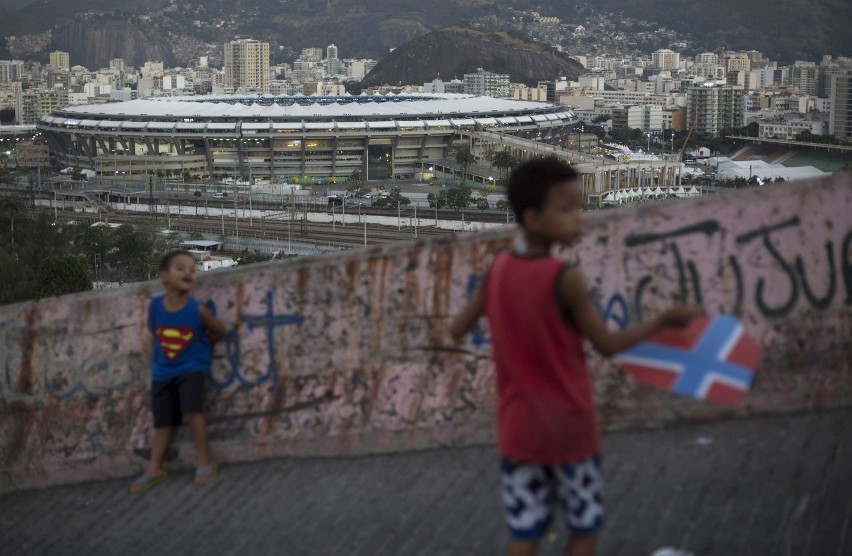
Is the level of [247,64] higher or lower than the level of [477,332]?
higher

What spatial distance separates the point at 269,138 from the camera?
40.6 m

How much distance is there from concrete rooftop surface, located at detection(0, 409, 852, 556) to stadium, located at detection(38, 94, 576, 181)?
3722cm

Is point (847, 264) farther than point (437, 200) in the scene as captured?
No

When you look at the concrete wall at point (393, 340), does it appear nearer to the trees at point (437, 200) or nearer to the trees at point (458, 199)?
the trees at point (437, 200)

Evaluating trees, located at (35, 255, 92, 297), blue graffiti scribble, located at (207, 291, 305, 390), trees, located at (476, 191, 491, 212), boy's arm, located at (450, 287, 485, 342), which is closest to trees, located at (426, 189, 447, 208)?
trees, located at (476, 191, 491, 212)

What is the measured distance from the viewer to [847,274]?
10.6 ft

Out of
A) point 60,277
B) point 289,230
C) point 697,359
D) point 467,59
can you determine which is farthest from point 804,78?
point 697,359

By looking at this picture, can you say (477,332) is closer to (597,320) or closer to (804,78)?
(597,320)

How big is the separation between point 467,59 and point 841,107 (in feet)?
160

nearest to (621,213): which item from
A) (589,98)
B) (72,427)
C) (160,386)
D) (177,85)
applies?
(160,386)

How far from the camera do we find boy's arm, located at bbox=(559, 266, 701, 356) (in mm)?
2258

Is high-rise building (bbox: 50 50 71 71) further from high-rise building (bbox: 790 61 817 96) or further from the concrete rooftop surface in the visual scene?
the concrete rooftop surface

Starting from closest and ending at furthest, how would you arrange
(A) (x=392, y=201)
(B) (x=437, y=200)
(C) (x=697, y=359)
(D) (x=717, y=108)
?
(C) (x=697, y=359) < (B) (x=437, y=200) < (A) (x=392, y=201) < (D) (x=717, y=108)

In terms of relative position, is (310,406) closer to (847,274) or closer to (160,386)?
(160,386)
